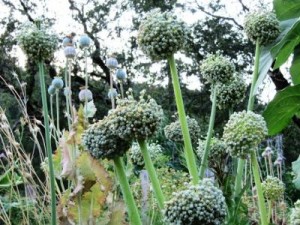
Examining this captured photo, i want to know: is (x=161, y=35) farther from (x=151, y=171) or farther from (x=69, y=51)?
(x=69, y=51)

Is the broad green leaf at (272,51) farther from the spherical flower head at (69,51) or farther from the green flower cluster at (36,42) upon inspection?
the spherical flower head at (69,51)

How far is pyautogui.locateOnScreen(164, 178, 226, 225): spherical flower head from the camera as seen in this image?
0.52 metres

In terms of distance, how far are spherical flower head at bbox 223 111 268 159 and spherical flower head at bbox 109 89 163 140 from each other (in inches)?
3.7

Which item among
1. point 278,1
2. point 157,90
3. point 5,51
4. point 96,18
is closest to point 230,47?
point 157,90

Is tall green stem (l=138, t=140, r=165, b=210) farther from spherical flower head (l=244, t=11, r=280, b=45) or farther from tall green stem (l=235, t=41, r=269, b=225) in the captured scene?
spherical flower head (l=244, t=11, r=280, b=45)

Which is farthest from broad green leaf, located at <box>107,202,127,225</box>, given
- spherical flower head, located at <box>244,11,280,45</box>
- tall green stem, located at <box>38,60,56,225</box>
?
spherical flower head, located at <box>244,11,280,45</box>

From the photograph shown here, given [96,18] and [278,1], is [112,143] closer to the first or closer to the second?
[278,1]

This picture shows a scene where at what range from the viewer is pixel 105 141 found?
649 millimetres

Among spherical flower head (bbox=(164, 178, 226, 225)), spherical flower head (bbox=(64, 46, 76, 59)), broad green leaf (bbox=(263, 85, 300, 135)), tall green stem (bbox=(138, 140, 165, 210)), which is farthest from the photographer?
spherical flower head (bbox=(64, 46, 76, 59))

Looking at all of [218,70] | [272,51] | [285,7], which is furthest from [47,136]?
[285,7]

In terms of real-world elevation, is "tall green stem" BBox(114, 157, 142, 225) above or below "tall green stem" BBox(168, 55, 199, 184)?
below

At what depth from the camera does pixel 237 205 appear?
724mm

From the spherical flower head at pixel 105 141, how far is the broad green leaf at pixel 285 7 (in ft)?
2.30

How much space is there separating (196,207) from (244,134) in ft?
0.54
